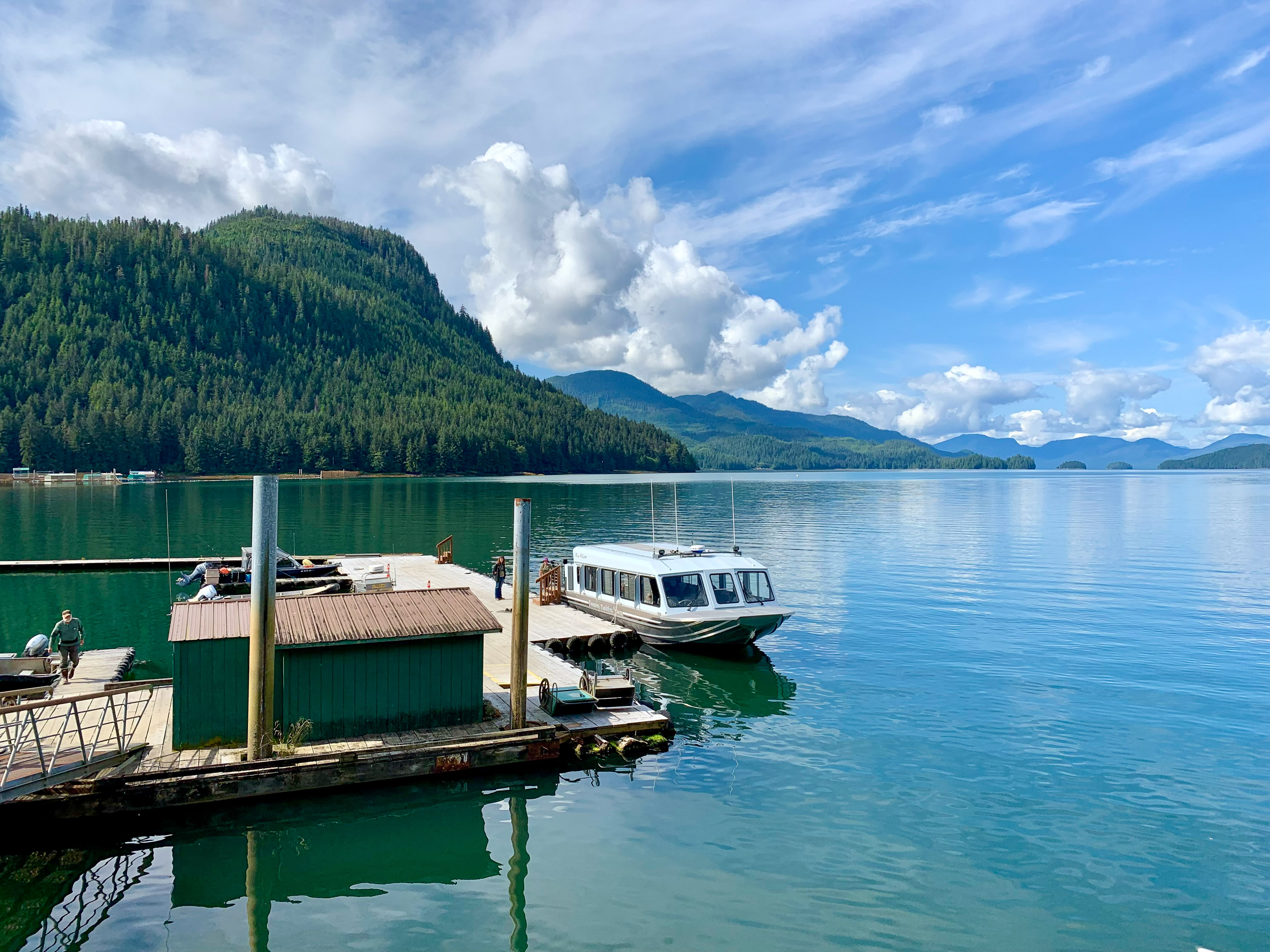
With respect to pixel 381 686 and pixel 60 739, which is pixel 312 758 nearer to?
pixel 381 686

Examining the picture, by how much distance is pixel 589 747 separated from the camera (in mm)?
18656

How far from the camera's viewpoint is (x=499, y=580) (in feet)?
117

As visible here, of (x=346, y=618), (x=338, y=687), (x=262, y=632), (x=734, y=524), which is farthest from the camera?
(x=734, y=524)

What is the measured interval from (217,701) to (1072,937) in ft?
53.3

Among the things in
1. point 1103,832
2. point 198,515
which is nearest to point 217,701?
point 1103,832

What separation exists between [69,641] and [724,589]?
21.1 metres

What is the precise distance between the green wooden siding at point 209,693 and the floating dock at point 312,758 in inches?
11.1

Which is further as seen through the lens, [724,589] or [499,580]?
[499,580]

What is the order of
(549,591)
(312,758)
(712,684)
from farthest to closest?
(549,591) → (712,684) → (312,758)

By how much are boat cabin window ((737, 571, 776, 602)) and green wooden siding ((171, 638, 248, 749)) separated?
1758 centimetres

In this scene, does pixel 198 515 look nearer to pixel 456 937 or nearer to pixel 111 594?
pixel 111 594

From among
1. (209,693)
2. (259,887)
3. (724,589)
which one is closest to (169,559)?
(209,693)

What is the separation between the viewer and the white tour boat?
2819 cm

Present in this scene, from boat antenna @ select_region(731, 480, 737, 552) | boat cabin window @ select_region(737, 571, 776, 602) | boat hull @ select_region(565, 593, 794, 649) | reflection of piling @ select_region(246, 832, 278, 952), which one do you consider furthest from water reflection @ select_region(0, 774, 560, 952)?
boat antenna @ select_region(731, 480, 737, 552)
